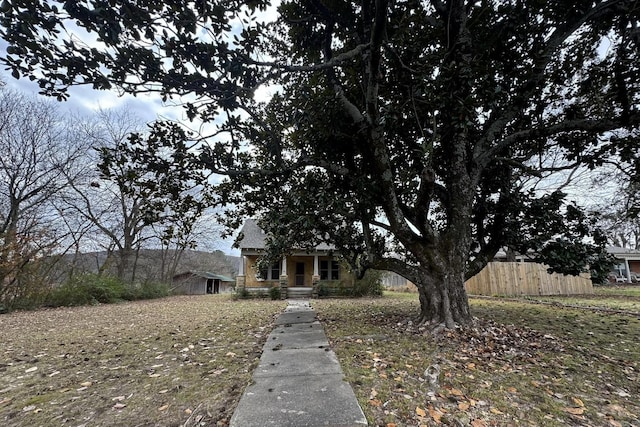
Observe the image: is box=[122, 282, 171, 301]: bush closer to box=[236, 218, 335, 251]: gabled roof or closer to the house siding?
the house siding

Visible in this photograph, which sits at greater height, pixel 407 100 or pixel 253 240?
pixel 407 100

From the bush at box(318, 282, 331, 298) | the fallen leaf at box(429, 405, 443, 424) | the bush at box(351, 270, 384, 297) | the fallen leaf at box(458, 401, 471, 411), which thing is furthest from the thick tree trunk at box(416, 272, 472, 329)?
the bush at box(318, 282, 331, 298)

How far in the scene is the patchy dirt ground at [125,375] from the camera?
8.19ft

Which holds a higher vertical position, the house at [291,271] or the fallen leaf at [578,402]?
the house at [291,271]

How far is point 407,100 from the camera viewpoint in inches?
201

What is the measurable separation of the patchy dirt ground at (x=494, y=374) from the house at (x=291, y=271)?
1015 cm

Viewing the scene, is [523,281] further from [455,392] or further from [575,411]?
[455,392]

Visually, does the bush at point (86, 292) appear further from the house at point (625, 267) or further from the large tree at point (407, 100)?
the house at point (625, 267)

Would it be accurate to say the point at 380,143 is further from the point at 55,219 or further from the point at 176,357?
the point at 55,219

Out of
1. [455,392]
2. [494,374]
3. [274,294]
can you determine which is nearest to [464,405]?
[455,392]

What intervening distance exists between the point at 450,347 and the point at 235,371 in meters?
3.04

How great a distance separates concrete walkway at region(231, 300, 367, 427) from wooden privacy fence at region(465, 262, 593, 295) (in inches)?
555

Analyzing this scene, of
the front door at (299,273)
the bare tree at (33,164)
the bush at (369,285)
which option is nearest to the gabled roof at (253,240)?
the bush at (369,285)

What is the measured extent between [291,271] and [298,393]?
17.7m
